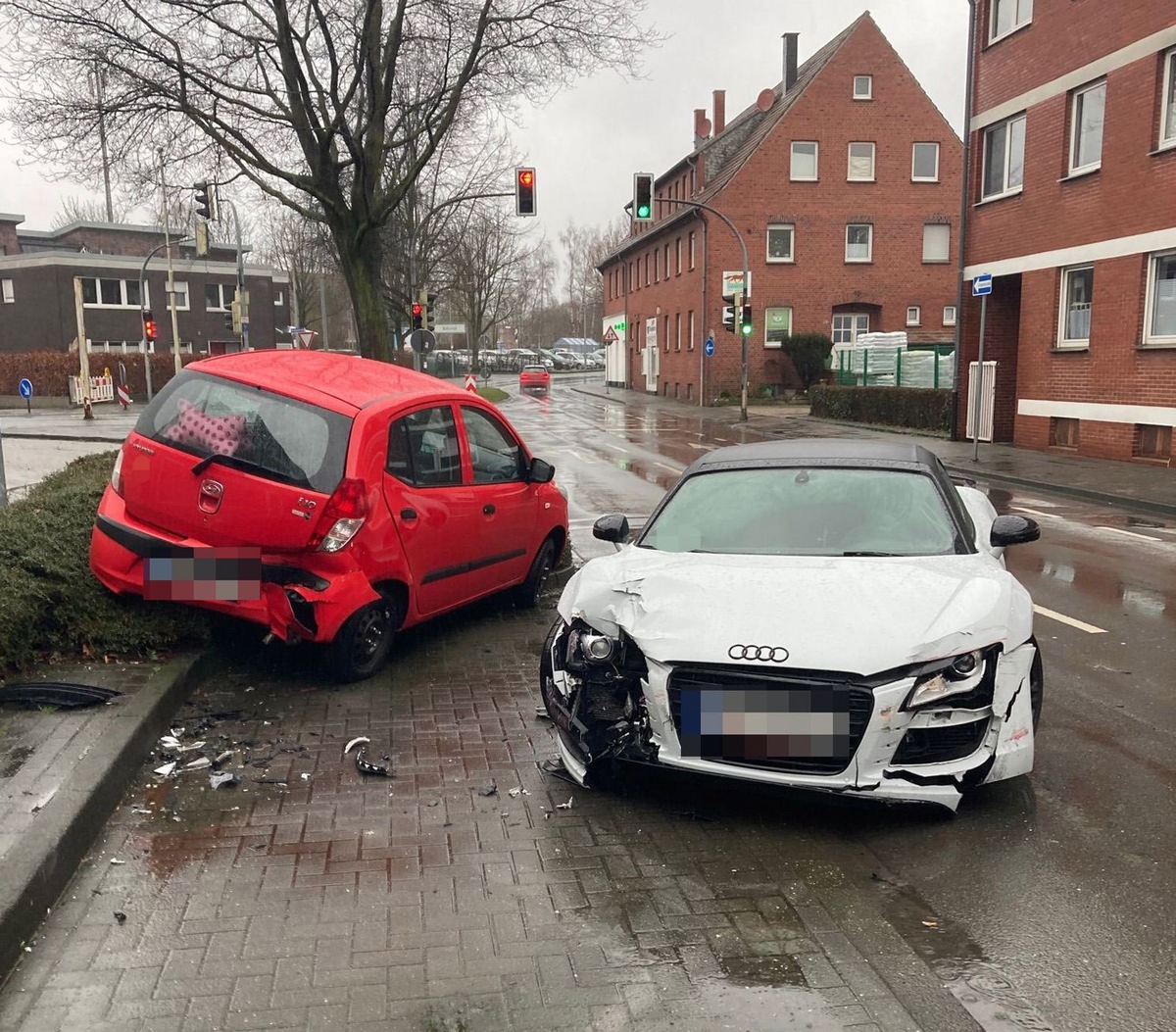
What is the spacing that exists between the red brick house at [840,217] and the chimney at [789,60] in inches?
132

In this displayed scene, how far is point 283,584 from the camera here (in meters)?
5.55

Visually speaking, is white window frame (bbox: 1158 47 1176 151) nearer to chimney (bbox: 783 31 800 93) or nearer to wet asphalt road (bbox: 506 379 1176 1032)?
wet asphalt road (bbox: 506 379 1176 1032)

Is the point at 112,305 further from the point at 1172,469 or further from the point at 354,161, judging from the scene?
the point at 1172,469

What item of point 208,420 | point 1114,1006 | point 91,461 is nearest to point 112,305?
point 91,461

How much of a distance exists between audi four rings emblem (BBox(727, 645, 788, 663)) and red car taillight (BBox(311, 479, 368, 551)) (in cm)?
248

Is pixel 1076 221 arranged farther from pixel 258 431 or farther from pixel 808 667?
pixel 808 667

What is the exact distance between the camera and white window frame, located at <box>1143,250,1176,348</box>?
17.6m

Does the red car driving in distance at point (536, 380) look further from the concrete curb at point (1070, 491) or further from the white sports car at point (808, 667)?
the white sports car at point (808, 667)

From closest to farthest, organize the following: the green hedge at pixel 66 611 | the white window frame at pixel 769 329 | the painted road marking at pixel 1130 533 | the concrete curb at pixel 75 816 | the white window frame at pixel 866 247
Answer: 1. the concrete curb at pixel 75 816
2. the green hedge at pixel 66 611
3. the painted road marking at pixel 1130 533
4. the white window frame at pixel 769 329
5. the white window frame at pixel 866 247

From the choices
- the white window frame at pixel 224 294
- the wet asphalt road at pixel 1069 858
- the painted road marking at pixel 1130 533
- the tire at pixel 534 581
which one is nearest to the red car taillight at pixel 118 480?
the tire at pixel 534 581

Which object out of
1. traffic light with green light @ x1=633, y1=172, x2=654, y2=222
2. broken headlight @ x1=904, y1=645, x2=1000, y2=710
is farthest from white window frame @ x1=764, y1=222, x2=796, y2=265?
broken headlight @ x1=904, y1=645, x2=1000, y2=710

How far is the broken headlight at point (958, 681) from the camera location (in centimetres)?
389

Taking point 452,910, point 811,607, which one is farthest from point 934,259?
point 452,910

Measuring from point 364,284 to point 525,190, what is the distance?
15.6 ft
